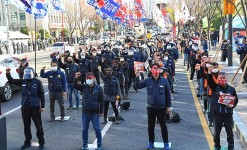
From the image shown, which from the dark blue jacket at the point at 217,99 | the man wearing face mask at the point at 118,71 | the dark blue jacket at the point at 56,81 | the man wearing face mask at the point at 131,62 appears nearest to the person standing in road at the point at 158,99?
the dark blue jacket at the point at 217,99

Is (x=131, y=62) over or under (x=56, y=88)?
over

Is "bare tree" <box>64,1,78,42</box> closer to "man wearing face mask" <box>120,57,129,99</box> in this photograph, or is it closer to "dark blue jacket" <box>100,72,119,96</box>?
"man wearing face mask" <box>120,57,129,99</box>

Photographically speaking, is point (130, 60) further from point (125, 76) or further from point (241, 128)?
point (241, 128)

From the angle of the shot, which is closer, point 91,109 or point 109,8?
point 91,109

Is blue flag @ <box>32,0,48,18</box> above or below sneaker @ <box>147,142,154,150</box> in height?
above

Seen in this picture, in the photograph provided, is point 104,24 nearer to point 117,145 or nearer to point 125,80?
point 125,80

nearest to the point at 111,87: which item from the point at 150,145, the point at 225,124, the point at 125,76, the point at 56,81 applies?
the point at 56,81

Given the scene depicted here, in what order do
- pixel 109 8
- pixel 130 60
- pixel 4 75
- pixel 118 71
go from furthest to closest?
pixel 109 8
pixel 130 60
pixel 4 75
pixel 118 71

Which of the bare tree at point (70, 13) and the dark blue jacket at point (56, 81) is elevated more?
the bare tree at point (70, 13)

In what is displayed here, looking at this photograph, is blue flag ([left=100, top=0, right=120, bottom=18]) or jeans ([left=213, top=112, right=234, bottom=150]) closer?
jeans ([left=213, top=112, right=234, bottom=150])

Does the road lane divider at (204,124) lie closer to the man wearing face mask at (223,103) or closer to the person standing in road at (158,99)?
the man wearing face mask at (223,103)

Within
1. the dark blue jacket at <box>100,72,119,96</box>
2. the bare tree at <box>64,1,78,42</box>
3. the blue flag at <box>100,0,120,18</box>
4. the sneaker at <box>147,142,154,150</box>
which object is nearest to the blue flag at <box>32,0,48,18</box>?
the dark blue jacket at <box>100,72,119,96</box>

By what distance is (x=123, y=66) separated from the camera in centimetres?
1380

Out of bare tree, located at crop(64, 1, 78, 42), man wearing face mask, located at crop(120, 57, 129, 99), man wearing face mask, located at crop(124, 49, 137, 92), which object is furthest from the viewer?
bare tree, located at crop(64, 1, 78, 42)
